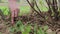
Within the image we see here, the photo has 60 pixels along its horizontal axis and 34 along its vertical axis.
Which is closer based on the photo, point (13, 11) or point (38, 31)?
point (38, 31)

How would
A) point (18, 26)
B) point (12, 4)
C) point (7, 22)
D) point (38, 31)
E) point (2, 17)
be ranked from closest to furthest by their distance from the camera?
point (38, 31)
point (18, 26)
point (12, 4)
point (7, 22)
point (2, 17)

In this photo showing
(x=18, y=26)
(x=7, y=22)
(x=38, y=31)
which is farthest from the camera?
(x=7, y=22)

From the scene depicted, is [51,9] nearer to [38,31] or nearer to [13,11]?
[13,11]

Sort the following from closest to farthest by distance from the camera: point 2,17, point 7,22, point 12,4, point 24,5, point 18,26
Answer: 1. point 18,26
2. point 12,4
3. point 7,22
4. point 2,17
5. point 24,5

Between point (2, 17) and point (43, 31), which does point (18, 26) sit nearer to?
point (43, 31)

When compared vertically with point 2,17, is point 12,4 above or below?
above

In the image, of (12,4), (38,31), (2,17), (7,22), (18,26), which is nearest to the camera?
(38,31)

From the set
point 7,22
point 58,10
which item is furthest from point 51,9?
point 7,22

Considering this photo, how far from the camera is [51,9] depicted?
9.65ft

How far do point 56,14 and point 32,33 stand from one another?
116cm

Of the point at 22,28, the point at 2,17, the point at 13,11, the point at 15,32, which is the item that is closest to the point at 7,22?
the point at 2,17

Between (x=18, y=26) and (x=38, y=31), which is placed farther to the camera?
(x=18, y=26)

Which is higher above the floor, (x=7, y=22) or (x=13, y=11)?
(x=13, y=11)

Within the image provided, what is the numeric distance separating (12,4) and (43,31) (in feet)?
1.59
